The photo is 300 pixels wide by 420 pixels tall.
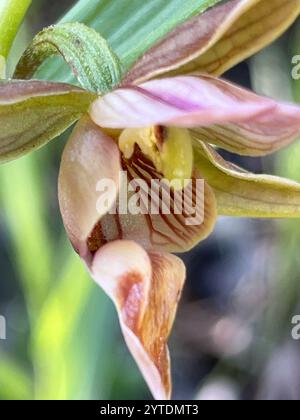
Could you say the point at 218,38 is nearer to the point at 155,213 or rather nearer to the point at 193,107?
the point at 193,107

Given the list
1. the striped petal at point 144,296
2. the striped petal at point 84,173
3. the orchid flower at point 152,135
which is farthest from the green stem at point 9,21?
the striped petal at point 144,296

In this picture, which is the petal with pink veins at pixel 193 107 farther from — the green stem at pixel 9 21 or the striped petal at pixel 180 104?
the green stem at pixel 9 21

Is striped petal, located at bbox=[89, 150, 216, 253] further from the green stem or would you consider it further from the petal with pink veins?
the green stem

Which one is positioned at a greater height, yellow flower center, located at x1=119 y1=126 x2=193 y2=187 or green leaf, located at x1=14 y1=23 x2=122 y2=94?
green leaf, located at x1=14 y1=23 x2=122 y2=94

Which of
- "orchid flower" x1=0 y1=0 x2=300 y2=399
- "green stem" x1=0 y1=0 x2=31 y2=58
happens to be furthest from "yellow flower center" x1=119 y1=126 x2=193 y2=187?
"green stem" x1=0 y1=0 x2=31 y2=58
